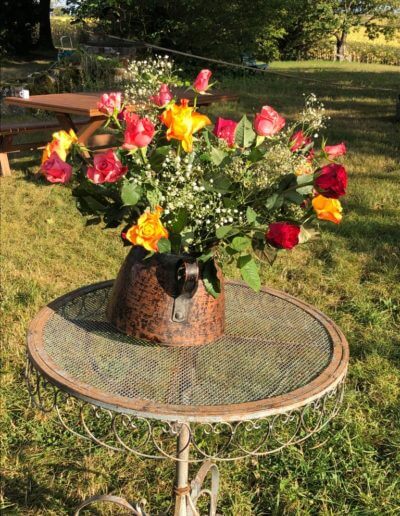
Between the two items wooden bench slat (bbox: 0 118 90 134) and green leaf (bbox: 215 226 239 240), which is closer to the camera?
green leaf (bbox: 215 226 239 240)

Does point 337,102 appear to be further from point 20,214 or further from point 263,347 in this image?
point 263,347

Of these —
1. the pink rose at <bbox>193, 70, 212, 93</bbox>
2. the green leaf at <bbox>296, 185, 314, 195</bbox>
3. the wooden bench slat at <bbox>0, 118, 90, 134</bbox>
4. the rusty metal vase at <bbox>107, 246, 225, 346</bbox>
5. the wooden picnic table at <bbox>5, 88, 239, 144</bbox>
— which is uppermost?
the pink rose at <bbox>193, 70, 212, 93</bbox>

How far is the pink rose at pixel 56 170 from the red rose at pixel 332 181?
0.60m

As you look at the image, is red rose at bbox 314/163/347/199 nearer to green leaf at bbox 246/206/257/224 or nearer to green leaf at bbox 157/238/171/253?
green leaf at bbox 246/206/257/224

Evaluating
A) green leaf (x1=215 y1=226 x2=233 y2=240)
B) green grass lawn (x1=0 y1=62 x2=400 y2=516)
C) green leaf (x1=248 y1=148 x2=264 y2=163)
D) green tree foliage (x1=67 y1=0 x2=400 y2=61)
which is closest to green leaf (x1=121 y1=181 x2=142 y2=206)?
green leaf (x1=215 y1=226 x2=233 y2=240)

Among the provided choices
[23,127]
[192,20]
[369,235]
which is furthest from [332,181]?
[192,20]

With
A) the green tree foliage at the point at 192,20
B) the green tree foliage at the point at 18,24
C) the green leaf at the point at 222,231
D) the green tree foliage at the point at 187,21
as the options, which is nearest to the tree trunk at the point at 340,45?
the green tree foliage at the point at 192,20

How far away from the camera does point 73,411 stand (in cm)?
265

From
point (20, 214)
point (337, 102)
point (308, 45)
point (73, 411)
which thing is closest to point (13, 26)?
point (337, 102)

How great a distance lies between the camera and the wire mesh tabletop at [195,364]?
132cm

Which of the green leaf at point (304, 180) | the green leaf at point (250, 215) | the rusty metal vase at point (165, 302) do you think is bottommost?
the rusty metal vase at point (165, 302)

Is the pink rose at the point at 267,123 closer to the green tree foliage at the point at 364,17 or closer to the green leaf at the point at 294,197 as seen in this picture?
the green leaf at the point at 294,197

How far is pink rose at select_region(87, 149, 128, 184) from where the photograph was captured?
1.31 meters

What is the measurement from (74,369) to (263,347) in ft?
1.80
